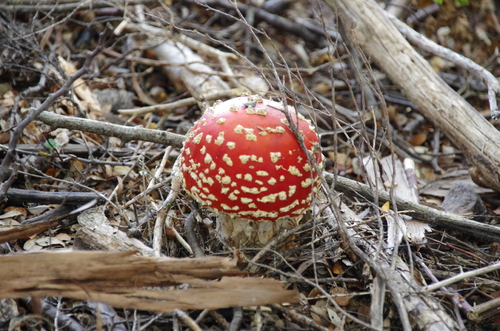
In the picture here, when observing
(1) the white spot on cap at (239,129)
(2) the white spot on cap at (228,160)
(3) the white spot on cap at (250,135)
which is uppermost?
(1) the white spot on cap at (239,129)

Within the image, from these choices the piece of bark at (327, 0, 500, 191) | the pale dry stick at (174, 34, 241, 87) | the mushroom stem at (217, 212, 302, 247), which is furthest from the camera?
the pale dry stick at (174, 34, 241, 87)

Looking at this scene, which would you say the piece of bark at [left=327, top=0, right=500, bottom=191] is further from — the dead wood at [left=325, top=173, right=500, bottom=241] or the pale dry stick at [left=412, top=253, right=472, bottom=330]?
the pale dry stick at [left=412, top=253, right=472, bottom=330]

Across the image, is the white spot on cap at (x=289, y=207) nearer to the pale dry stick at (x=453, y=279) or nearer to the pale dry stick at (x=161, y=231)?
the pale dry stick at (x=161, y=231)

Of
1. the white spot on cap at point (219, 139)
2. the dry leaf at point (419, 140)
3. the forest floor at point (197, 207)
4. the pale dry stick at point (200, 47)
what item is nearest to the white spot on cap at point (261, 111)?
the forest floor at point (197, 207)

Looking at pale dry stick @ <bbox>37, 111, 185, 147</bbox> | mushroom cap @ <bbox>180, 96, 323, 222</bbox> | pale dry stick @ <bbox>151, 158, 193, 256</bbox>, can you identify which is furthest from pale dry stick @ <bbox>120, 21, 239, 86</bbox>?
mushroom cap @ <bbox>180, 96, 323, 222</bbox>

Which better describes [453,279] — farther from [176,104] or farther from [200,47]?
[200,47]

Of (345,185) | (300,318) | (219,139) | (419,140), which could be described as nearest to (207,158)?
(219,139)

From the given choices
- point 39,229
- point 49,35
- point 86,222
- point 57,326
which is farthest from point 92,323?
point 49,35

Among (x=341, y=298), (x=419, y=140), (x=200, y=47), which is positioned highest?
(x=200, y=47)
